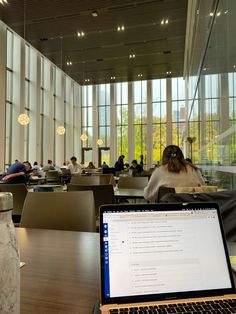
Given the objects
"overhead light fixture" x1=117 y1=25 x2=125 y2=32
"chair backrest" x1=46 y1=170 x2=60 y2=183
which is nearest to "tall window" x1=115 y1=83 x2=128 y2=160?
"overhead light fixture" x1=117 y1=25 x2=125 y2=32

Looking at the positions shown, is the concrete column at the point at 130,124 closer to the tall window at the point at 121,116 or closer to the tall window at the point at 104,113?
the tall window at the point at 121,116

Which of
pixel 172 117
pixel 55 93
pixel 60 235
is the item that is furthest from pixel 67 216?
pixel 172 117

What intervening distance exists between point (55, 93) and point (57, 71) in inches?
45.3

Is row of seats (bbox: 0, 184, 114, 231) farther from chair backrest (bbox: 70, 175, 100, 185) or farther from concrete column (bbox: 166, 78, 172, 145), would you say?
concrete column (bbox: 166, 78, 172, 145)

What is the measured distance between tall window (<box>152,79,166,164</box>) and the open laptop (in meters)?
14.6

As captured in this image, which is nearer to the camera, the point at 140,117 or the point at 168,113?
the point at 168,113

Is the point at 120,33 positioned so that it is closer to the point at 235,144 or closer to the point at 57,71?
the point at 57,71

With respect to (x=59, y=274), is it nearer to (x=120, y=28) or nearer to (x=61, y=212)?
(x=61, y=212)

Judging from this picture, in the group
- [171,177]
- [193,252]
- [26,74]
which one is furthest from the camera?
[26,74]

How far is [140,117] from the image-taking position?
51.9 feet

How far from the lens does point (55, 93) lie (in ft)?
45.1

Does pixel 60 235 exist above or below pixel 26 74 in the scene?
below

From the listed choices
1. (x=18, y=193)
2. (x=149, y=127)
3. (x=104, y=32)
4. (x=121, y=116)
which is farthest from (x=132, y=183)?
(x=121, y=116)

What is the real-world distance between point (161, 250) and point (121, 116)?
1566 centimetres
